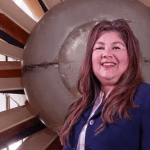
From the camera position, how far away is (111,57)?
55cm

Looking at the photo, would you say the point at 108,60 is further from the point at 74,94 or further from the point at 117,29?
the point at 74,94

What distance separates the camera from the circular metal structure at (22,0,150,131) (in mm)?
905

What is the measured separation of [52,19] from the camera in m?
0.98

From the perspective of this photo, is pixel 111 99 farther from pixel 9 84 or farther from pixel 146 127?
pixel 9 84

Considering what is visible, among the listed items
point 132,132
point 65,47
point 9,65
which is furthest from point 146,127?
point 9,65

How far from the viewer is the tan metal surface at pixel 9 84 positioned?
43.1 inches

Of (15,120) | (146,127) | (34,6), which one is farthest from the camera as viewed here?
(34,6)

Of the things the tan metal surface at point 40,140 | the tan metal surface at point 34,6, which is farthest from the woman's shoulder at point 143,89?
the tan metal surface at point 34,6

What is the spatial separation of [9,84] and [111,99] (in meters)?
0.69

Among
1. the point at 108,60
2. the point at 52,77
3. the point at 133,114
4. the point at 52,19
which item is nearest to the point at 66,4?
the point at 52,19

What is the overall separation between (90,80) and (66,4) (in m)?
0.48

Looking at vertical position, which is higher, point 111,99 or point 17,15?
point 17,15

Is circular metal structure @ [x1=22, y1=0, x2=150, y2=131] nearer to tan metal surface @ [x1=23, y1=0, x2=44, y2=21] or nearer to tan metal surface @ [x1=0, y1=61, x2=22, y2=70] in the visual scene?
tan metal surface @ [x1=0, y1=61, x2=22, y2=70]

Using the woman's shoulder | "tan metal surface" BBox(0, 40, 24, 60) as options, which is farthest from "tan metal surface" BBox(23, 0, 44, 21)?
the woman's shoulder
